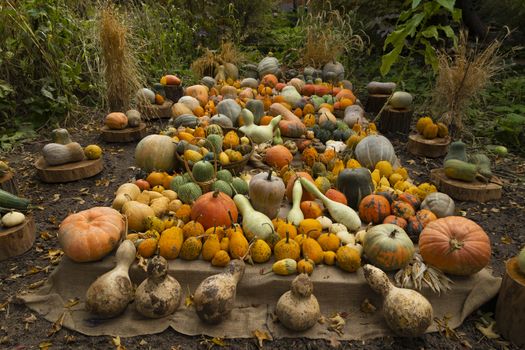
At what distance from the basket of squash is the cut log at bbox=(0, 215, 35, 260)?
1421 mm

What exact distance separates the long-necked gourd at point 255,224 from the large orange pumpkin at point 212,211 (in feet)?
0.36

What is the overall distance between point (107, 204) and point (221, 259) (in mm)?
1834

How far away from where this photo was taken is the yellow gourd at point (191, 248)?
9.61 ft

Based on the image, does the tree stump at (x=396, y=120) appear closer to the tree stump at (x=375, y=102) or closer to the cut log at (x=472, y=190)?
the tree stump at (x=375, y=102)

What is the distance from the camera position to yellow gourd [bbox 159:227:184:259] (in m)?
2.93

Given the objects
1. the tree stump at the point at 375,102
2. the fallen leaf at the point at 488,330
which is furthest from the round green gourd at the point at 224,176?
Answer: the tree stump at the point at 375,102

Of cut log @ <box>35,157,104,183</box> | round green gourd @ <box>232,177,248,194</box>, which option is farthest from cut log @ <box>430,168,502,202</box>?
cut log @ <box>35,157,104,183</box>

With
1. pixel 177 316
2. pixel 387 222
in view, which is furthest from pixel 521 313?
pixel 177 316

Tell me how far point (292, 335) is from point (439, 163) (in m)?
3.55

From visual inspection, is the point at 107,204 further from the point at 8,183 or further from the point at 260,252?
the point at 260,252

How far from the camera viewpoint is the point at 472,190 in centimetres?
422

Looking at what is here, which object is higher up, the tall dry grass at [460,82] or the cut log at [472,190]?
the tall dry grass at [460,82]

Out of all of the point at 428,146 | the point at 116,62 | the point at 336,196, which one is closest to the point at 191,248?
the point at 336,196

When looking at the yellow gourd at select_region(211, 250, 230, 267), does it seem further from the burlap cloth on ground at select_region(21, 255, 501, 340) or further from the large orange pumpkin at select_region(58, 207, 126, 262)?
the large orange pumpkin at select_region(58, 207, 126, 262)
